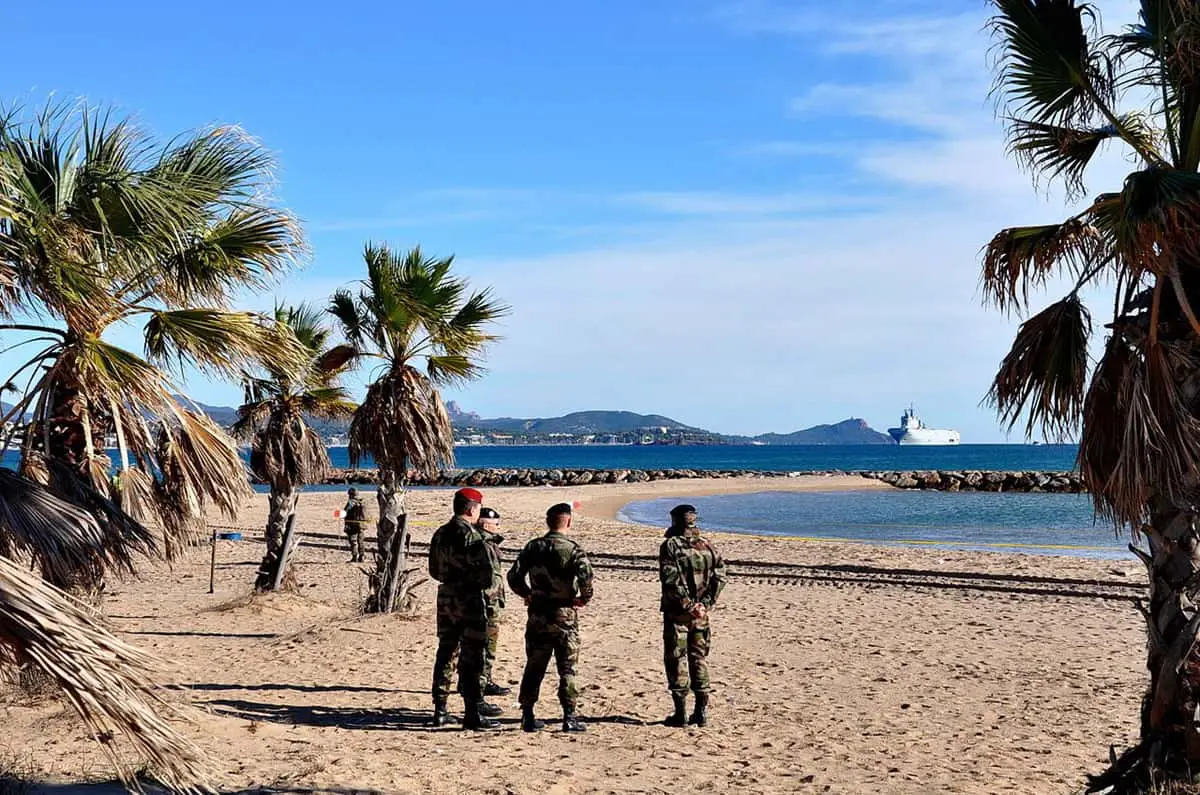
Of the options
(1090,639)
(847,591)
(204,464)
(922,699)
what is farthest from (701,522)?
(204,464)

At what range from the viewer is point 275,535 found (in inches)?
677

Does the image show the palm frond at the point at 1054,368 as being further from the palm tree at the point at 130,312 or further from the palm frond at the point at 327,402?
the palm frond at the point at 327,402

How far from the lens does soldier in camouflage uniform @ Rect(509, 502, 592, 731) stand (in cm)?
877

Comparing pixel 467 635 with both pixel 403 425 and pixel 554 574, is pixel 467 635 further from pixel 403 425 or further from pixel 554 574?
pixel 403 425

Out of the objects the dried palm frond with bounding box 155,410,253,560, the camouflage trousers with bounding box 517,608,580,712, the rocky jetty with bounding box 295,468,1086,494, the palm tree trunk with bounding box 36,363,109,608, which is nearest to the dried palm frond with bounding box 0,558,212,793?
the palm tree trunk with bounding box 36,363,109,608

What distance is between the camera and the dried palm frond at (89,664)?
4.06 meters

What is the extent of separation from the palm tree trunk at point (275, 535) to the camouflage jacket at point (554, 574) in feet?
29.5

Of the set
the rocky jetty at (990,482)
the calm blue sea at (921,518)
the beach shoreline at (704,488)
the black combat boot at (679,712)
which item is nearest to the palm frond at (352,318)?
the black combat boot at (679,712)

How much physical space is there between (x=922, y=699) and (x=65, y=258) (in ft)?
26.6

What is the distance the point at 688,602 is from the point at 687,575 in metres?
0.23

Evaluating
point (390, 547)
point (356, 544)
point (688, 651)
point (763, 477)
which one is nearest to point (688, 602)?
point (688, 651)

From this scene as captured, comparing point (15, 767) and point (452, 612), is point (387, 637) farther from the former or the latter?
point (15, 767)

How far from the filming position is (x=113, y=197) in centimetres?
762

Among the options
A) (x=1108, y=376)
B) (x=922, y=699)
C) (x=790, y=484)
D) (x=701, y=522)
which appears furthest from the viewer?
(x=790, y=484)
